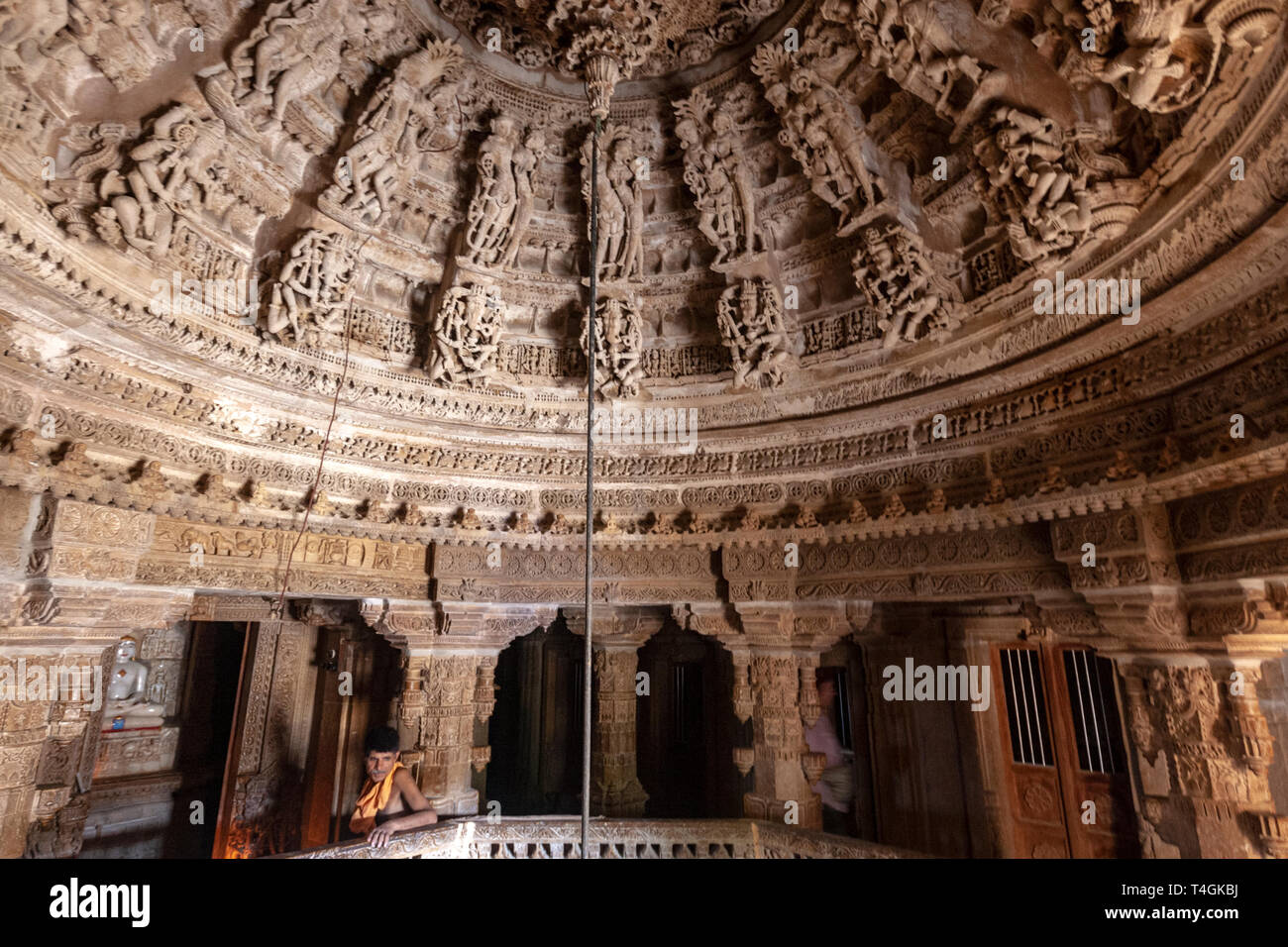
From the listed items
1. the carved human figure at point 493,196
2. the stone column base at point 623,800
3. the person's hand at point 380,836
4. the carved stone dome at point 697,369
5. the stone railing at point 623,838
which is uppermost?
the carved human figure at point 493,196

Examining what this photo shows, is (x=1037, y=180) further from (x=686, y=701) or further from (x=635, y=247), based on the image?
(x=686, y=701)

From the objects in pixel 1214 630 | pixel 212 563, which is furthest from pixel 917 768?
pixel 212 563

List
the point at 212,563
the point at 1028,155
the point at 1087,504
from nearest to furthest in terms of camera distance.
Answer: the point at 1028,155 < the point at 1087,504 < the point at 212,563

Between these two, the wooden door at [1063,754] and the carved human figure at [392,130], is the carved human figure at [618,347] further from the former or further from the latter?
the wooden door at [1063,754]

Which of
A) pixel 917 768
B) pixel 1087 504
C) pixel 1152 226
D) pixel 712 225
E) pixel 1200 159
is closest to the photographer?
pixel 1200 159

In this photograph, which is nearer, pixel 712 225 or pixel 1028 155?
pixel 1028 155

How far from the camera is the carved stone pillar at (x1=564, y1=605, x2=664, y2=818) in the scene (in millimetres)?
6699

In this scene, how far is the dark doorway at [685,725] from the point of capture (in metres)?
9.28

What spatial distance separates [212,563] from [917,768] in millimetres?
7126

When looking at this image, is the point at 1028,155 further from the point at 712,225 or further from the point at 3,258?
the point at 3,258

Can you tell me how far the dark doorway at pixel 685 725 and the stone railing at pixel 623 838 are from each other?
420cm

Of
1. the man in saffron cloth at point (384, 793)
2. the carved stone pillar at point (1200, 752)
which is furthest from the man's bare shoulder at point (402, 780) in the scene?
the carved stone pillar at point (1200, 752)

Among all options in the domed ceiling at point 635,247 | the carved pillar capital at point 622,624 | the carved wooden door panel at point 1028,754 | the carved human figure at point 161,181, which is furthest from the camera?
the carved pillar capital at point 622,624

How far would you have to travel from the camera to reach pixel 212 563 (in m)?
4.79
